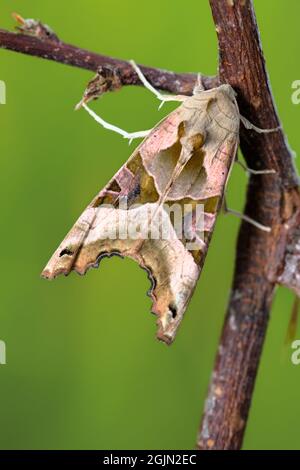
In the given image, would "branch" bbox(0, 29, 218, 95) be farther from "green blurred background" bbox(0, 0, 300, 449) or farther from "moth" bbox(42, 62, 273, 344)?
"green blurred background" bbox(0, 0, 300, 449)

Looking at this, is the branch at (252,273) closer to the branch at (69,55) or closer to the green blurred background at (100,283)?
the branch at (69,55)

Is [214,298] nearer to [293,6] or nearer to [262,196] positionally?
[262,196]

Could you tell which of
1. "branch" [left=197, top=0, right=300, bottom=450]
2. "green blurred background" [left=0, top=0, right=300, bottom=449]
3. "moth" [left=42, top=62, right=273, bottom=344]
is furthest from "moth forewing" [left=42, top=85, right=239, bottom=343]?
"green blurred background" [left=0, top=0, right=300, bottom=449]

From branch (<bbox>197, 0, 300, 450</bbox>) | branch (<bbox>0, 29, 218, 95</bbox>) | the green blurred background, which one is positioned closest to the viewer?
branch (<bbox>0, 29, 218, 95</bbox>)

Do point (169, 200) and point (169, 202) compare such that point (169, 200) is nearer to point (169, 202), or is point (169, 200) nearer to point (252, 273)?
point (169, 202)

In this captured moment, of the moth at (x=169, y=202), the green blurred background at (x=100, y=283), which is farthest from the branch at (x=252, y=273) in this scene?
the green blurred background at (x=100, y=283)

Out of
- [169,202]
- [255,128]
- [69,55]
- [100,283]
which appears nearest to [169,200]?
[169,202]
